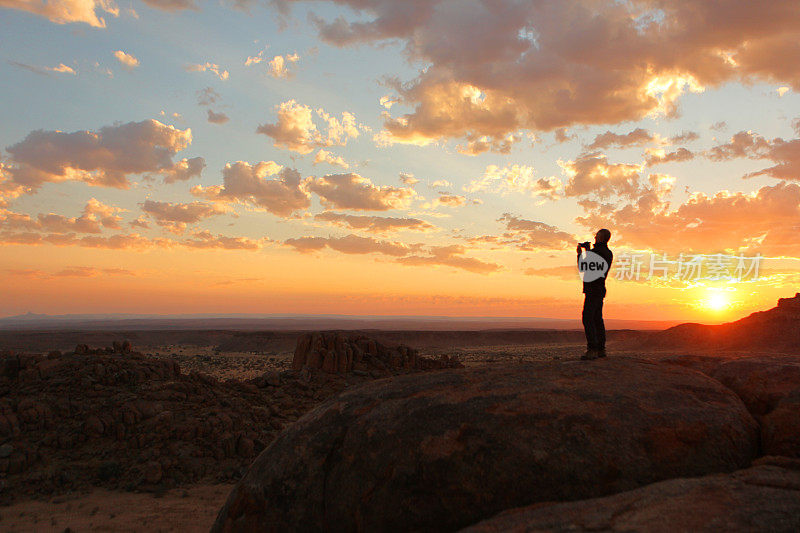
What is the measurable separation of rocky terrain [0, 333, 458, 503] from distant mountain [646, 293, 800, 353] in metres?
33.0

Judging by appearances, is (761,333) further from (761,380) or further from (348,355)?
(761,380)

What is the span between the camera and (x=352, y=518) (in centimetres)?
468

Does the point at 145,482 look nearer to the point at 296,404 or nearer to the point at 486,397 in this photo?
the point at 296,404

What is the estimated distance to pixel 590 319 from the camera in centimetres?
861

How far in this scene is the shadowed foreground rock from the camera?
294 cm

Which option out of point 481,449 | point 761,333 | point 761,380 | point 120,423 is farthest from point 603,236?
point 761,333

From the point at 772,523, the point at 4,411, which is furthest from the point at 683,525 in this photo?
the point at 4,411

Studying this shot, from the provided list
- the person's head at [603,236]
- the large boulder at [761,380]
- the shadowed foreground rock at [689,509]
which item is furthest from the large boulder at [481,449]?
the person's head at [603,236]

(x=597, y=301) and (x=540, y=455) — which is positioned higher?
(x=597, y=301)

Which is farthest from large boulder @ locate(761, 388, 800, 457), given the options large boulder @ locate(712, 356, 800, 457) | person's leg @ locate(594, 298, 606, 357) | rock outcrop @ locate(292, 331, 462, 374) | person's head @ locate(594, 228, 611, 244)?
rock outcrop @ locate(292, 331, 462, 374)

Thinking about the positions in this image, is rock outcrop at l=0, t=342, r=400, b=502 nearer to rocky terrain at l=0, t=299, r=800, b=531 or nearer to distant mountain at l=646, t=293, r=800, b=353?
rocky terrain at l=0, t=299, r=800, b=531

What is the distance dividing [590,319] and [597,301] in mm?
335

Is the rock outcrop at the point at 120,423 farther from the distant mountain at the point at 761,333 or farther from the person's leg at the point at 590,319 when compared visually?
the distant mountain at the point at 761,333

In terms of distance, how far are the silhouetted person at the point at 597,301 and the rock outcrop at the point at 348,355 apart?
45.0 ft
